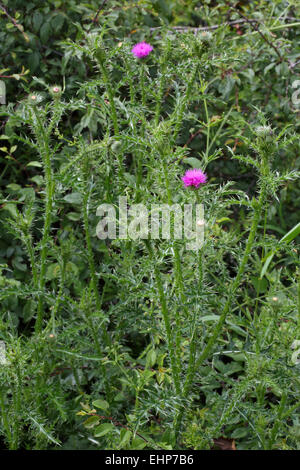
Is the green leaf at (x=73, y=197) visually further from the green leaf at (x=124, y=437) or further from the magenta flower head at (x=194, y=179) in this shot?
the green leaf at (x=124, y=437)

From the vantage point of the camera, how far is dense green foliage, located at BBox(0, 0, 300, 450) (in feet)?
4.92

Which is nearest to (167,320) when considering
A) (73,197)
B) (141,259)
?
(141,259)

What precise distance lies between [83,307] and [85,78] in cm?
121

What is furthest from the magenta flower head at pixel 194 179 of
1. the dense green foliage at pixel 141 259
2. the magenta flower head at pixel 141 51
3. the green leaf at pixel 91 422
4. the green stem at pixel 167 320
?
the green leaf at pixel 91 422

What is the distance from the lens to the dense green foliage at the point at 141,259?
150 cm

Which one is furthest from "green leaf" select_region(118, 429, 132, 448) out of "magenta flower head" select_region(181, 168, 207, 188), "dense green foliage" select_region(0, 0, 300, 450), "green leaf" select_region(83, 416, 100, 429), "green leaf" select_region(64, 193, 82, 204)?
"green leaf" select_region(64, 193, 82, 204)

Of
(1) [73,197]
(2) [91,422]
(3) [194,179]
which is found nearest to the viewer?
(3) [194,179]

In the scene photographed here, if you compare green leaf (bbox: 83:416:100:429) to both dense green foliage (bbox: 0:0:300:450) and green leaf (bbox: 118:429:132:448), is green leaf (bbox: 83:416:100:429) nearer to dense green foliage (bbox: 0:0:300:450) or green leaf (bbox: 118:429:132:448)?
dense green foliage (bbox: 0:0:300:450)

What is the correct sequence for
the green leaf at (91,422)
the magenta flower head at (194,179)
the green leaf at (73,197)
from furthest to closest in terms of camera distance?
the green leaf at (73,197), the green leaf at (91,422), the magenta flower head at (194,179)

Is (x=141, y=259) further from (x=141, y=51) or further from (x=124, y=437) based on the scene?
(x=141, y=51)

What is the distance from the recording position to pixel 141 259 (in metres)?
1.43

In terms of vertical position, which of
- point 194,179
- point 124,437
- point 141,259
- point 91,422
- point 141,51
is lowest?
point 91,422

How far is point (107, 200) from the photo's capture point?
172 centimetres
